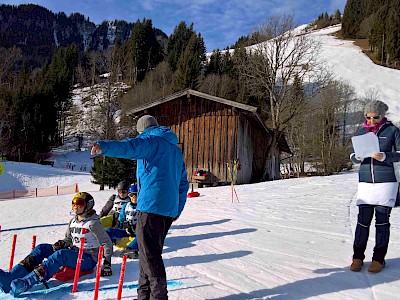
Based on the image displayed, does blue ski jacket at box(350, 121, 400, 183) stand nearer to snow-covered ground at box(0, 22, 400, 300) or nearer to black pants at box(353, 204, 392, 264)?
black pants at box(353, 204, 392, 264)

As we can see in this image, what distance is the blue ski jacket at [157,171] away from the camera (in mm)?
3406

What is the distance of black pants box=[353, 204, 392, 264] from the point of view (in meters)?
4.58

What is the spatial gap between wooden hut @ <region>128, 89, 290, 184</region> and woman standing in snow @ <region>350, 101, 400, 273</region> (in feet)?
50.1

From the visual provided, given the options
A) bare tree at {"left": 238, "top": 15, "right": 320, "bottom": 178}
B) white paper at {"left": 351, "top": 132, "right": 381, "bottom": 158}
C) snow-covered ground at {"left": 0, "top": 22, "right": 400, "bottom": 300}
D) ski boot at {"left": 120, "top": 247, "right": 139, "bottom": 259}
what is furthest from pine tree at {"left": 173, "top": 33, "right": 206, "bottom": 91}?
white paper at {"left": 351, "top": 132, "right": 381, "bottom": 158}

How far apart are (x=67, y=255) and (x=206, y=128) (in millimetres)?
17088

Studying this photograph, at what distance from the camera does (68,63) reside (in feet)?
245

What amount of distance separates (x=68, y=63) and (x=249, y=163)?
6156cm

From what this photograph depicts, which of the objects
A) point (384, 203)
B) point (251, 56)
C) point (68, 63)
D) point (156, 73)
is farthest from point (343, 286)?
point (68, 63)

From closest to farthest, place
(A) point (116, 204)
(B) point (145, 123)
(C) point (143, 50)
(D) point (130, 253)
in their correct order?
(B) point (145, 123) < (D) point (130, 253) < (A) point (116, 204) < (C) point (143, 50)

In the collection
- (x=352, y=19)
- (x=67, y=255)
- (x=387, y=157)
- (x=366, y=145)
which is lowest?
(x=67, y=255)

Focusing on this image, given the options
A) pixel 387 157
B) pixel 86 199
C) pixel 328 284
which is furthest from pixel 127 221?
pixel 387 157

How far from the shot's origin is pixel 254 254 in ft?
18.6

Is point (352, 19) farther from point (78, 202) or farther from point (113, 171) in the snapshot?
point (78, 202)

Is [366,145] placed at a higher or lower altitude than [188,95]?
lower
